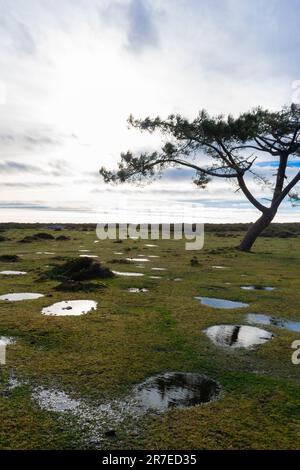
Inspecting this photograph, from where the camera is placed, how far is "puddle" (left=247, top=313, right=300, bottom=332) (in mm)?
9059

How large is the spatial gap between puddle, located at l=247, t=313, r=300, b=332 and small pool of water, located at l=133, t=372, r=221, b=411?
3671 millimetres

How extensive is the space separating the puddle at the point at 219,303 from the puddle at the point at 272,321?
1.04 m

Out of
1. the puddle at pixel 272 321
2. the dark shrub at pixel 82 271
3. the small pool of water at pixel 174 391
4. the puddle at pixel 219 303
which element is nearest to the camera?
the small pool of water at pixel 174 391

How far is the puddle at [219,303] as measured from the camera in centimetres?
1089

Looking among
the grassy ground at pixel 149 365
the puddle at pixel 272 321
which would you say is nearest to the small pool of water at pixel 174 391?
the grassy ground at pixel 149 365

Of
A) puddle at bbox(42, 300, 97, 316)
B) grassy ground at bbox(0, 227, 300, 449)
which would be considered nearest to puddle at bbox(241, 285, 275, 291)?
grassy ground at bbox(0, 227, 300, 449)

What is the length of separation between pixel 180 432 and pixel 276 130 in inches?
1056

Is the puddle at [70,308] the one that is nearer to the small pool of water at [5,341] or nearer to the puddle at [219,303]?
the small pool of water at [5,341]

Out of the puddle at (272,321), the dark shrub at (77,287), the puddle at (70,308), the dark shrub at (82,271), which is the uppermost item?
the dark shrub at (82,271)

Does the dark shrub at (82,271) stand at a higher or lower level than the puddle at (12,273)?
higher

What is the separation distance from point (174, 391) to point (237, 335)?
305cm

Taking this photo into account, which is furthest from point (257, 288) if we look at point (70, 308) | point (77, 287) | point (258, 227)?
point (258, 227)

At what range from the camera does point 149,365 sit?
6469 mm

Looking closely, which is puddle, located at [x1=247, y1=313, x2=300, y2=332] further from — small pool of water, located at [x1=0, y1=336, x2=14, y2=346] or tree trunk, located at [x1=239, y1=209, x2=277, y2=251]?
tree trunk, located at [x1=239, y1=209, x2=277, y2=251]
